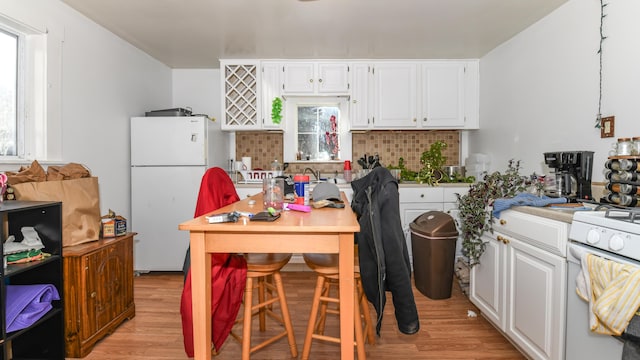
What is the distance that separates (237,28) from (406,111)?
2034 mm

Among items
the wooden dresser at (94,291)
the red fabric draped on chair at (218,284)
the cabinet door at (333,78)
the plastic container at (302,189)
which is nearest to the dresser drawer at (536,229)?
the plastic container at (302,189)

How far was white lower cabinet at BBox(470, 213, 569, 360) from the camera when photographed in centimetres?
169

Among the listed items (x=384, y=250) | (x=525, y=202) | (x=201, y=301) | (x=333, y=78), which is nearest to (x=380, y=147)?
(x=333, y=78)

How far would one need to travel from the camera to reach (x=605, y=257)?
135cm

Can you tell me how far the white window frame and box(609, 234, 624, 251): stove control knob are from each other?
3.35m

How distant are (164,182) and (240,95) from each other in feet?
4.23

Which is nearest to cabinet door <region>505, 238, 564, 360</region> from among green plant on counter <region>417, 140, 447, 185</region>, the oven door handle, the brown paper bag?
the oven door handle

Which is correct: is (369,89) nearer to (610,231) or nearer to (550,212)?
(550,212)

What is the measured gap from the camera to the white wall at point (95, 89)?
99.7 inches

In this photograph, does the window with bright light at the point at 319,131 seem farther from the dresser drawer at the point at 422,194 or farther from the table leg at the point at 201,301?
the table leg at the point at 201,301

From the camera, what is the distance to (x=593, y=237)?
4.62 ft

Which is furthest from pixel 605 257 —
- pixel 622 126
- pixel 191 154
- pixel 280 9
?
pixel 191 154

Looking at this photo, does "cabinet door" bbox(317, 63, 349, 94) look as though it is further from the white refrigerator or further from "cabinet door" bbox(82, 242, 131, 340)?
"cabinet door" bbox(82, 242, 131, 340)

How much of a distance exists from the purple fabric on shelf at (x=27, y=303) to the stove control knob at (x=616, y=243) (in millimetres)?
2730
